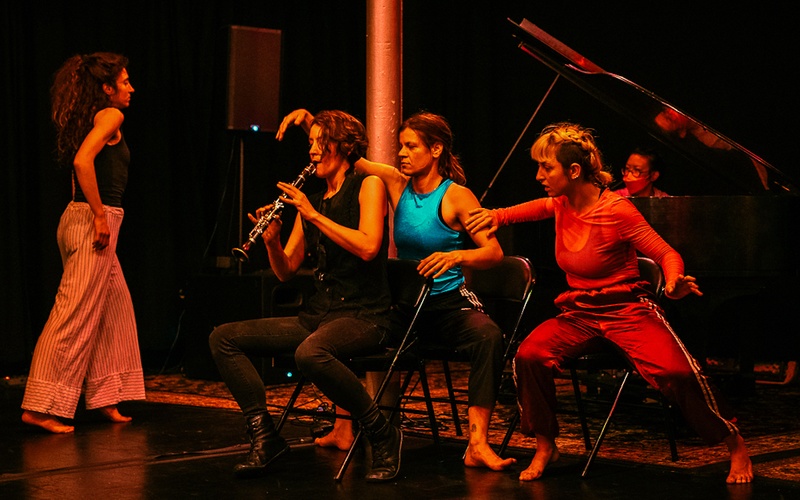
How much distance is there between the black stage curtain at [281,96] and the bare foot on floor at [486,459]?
322 centimetres

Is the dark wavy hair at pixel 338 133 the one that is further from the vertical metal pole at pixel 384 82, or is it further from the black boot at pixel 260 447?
the black boot at pixel 260 447

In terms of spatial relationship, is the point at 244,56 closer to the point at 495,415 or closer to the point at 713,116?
the point at 495,415

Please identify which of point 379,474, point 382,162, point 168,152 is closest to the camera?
point 379,474

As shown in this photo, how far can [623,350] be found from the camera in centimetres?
412

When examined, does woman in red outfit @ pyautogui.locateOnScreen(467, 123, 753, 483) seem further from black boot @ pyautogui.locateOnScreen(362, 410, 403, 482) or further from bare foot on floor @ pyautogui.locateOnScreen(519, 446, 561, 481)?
black boot @ pyautogui.locateOnScreen(362, 410, 403, 482)

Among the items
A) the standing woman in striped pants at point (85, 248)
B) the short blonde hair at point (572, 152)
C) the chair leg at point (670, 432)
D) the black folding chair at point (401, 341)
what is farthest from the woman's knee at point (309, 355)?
the standing woman in striped pants at point (85, 248)

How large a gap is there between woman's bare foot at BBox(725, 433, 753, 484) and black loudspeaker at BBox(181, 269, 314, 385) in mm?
3250

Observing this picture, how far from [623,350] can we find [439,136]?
1080 mm

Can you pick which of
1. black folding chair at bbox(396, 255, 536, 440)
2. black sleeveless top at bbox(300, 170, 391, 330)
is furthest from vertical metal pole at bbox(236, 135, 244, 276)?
black sleeveless top at bbox(300, 170, 391, 330)

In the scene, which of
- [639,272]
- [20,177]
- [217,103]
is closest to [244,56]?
[217,103]

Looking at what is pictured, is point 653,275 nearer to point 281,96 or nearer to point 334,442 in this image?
point 334,442

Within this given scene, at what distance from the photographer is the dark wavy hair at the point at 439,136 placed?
4.40m

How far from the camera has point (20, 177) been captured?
6.88 m

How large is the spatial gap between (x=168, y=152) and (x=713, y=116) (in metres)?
3.89
